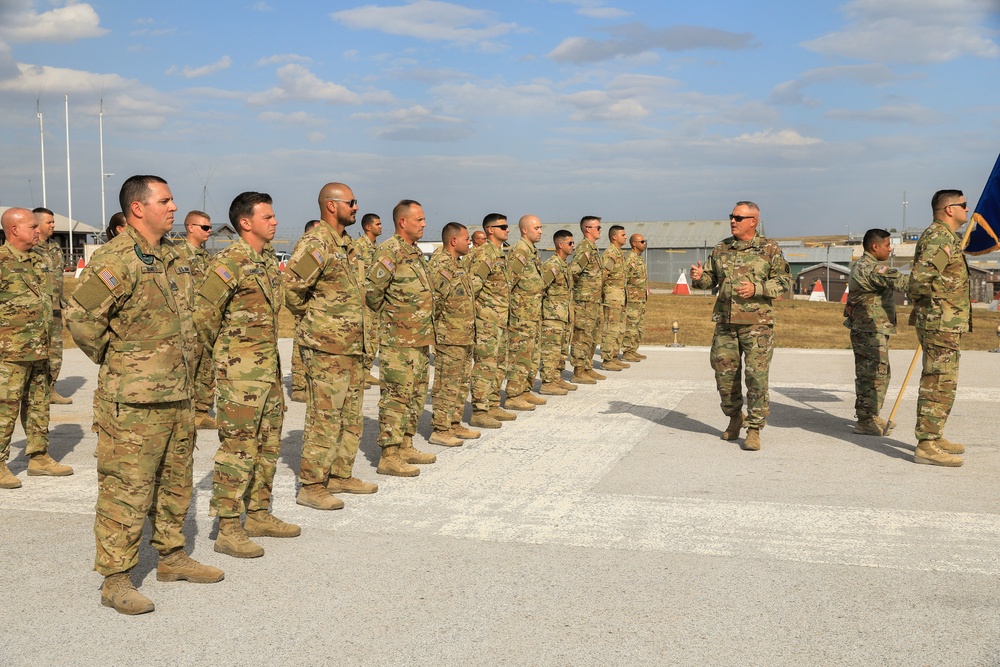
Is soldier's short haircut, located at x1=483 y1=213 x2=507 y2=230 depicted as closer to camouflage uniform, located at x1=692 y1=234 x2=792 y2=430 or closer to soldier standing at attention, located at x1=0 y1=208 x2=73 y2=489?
camouflage uniform, located at x1=692 y1=234 x2=792 y2=430

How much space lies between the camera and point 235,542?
524 cm

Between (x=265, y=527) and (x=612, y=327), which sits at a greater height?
(x=612, y=327)

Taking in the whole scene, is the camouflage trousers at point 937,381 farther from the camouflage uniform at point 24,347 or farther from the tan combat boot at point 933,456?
the camouflage uniform at point 24,347

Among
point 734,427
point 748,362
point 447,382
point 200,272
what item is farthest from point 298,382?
point 748,362

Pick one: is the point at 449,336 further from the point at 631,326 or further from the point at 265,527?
the point at 631,326

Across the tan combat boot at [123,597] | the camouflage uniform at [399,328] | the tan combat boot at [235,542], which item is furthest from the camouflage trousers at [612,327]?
the tan combat boot at [123,597]

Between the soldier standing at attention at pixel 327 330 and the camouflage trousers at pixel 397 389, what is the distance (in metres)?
0.92

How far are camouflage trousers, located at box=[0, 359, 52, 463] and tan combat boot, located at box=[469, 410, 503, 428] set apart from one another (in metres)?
4.08

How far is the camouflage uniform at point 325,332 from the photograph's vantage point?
602 cm

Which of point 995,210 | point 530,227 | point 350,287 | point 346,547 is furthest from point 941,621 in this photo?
point 530,227

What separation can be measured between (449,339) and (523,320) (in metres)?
2.40

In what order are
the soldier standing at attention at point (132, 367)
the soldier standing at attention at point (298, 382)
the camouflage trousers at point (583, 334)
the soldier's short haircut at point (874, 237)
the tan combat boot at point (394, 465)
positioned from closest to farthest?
the soldier standing at attention at point (132, 367) → the tan combat boot at point (394, 465) → the soldier's short haircut at point (874, 237) → the soldier standing at attention at point (298, 382) → the camouflage trousers at point (583, 334)

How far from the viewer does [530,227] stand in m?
11.0

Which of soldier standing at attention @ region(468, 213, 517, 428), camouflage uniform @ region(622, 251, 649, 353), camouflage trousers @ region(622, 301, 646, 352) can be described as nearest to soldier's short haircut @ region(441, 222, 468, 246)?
soldier standing at attention @ region(468, 213, 517, 428)
